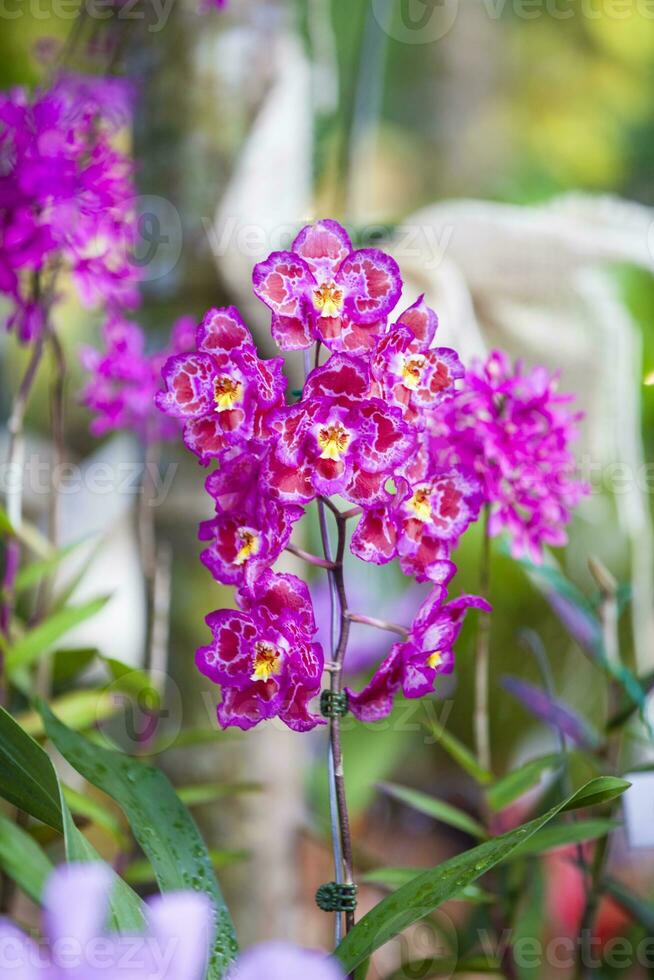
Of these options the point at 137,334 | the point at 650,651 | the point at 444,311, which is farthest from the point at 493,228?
the point at 650,651

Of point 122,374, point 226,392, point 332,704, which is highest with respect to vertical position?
Answer: point 122,374

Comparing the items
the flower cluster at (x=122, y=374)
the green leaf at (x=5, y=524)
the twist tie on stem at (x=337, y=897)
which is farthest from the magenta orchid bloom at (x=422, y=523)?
the flower cluster at (x=122, y=374)

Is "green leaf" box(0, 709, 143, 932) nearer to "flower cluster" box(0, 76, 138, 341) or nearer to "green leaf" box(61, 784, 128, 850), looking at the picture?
"green leaf" box(61, 784, 128, 850)

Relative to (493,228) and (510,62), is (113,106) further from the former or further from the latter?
(510,62)

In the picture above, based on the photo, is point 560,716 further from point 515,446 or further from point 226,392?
point 226,392

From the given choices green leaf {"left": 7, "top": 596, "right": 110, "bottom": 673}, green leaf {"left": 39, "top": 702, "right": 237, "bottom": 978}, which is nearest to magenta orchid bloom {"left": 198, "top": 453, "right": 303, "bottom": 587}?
green leaf {"left": 39, "top": 702, "right": 237, "bottom": 978}

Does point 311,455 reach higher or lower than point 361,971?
higher

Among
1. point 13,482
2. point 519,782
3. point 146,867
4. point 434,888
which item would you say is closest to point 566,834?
point 519,782
